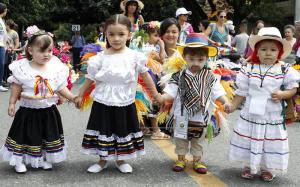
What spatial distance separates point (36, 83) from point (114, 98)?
0.77 metres

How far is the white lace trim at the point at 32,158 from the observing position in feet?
15.0

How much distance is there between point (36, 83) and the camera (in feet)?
15.0

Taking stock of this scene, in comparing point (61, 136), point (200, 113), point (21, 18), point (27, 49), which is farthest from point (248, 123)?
point (21, 18)

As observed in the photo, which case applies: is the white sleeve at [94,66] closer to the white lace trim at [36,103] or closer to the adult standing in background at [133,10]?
the white lace trim at [36,103]

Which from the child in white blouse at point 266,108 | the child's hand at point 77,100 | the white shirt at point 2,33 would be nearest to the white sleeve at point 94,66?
the child's hand at point 77,100

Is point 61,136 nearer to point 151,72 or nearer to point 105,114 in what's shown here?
point 105,114

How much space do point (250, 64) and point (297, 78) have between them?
46 centimetres

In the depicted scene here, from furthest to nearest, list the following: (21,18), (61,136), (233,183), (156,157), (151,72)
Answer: (21,18) → (151,72) → (156,157) → (61,136) → (233,183)

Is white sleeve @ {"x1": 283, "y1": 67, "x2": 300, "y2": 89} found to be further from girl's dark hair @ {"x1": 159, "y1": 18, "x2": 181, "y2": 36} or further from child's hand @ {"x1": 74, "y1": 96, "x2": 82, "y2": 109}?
girl's dark hair @ {"x1": 159, "y1": 18, "x2": 181, "y2": 36}

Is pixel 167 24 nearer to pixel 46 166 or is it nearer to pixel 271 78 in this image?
pixel 271 78

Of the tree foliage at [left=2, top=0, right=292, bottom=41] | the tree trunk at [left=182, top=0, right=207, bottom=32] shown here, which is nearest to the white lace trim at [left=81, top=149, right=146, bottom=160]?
the tree foliage at [left=2, top=0, right=292, bottom=41]

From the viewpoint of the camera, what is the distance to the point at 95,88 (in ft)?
15.5

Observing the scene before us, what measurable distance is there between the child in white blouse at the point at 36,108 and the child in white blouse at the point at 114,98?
30 cm

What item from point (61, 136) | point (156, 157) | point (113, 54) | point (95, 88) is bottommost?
point (156, 157)
